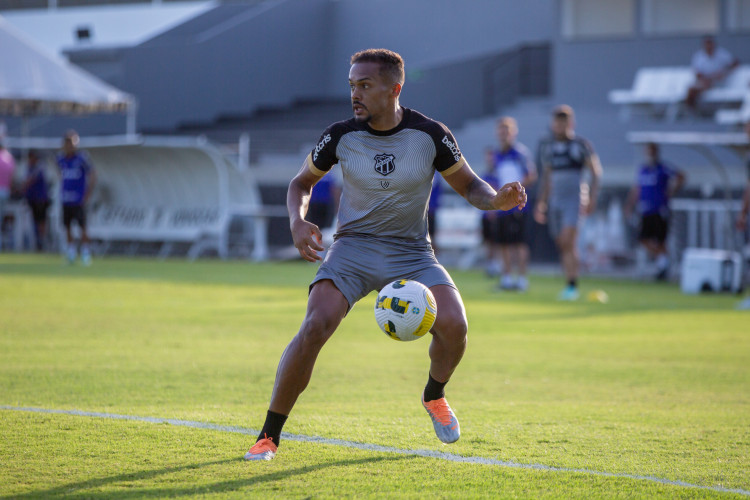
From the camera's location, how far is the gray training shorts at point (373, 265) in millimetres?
5207

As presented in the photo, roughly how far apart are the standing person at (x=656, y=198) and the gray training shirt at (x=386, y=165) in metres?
13.5

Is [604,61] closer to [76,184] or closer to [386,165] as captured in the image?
[76,184]

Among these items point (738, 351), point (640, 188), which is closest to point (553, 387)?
point (738, 351)

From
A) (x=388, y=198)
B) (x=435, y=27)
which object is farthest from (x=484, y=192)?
(x=435, y=27)

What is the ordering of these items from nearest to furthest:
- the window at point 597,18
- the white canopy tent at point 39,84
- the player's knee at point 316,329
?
1. the player's knee at point 316,329
2. the white canopy tent at point 39,84
3. the window at point 597,18

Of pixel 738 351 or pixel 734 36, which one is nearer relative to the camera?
pixel 738 351

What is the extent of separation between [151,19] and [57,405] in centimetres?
3064

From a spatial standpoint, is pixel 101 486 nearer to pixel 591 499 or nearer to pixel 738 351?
pixel 591 499

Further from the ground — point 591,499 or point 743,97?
point 743,97

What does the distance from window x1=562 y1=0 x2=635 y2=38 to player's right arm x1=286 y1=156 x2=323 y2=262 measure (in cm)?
2457

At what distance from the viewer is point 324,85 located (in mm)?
37688

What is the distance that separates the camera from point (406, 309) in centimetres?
504

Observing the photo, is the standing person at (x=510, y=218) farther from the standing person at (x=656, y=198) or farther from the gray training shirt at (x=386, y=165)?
the gray training shirt at (x=386, y=165)

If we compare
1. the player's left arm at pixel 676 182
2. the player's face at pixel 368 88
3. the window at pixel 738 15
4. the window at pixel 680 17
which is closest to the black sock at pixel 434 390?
the player's face at pixel 368 88
